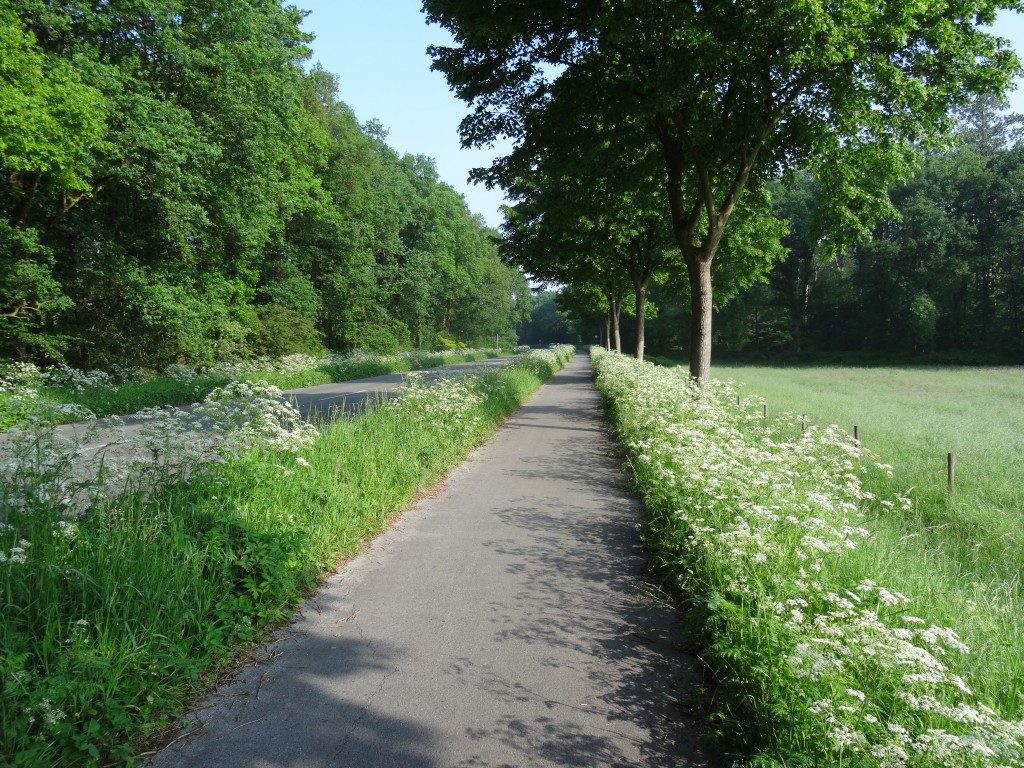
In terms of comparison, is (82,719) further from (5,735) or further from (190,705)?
(190,705)

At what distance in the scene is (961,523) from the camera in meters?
6.33

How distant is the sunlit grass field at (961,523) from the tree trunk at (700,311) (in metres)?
3.54

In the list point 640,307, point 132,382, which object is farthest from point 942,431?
point 132,382

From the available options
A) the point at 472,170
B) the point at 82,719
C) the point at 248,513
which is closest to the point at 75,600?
Result: the point at 82,719

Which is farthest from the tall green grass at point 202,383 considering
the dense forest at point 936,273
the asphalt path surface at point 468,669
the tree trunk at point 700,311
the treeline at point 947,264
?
the treeline at point 947,264

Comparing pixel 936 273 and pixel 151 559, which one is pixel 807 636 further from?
pixel 936 273

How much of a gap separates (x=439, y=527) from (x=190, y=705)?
10.7ft

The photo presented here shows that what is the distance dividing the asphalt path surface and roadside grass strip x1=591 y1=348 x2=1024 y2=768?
0.35 m

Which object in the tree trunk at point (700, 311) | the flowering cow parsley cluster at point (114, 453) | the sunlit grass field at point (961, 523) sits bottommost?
Answer: the sunlit grass field at point (961, 523)

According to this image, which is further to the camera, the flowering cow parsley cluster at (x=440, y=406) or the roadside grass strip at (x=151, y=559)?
the flowering cow parsley cluster at (x=440, y=406)

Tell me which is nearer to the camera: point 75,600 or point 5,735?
point 5,735

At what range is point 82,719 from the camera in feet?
8.27

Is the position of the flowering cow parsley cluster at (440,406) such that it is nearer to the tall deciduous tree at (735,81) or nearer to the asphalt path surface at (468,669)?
the asphalt path surface at (468,669)

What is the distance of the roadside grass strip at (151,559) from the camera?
8.36 feet
